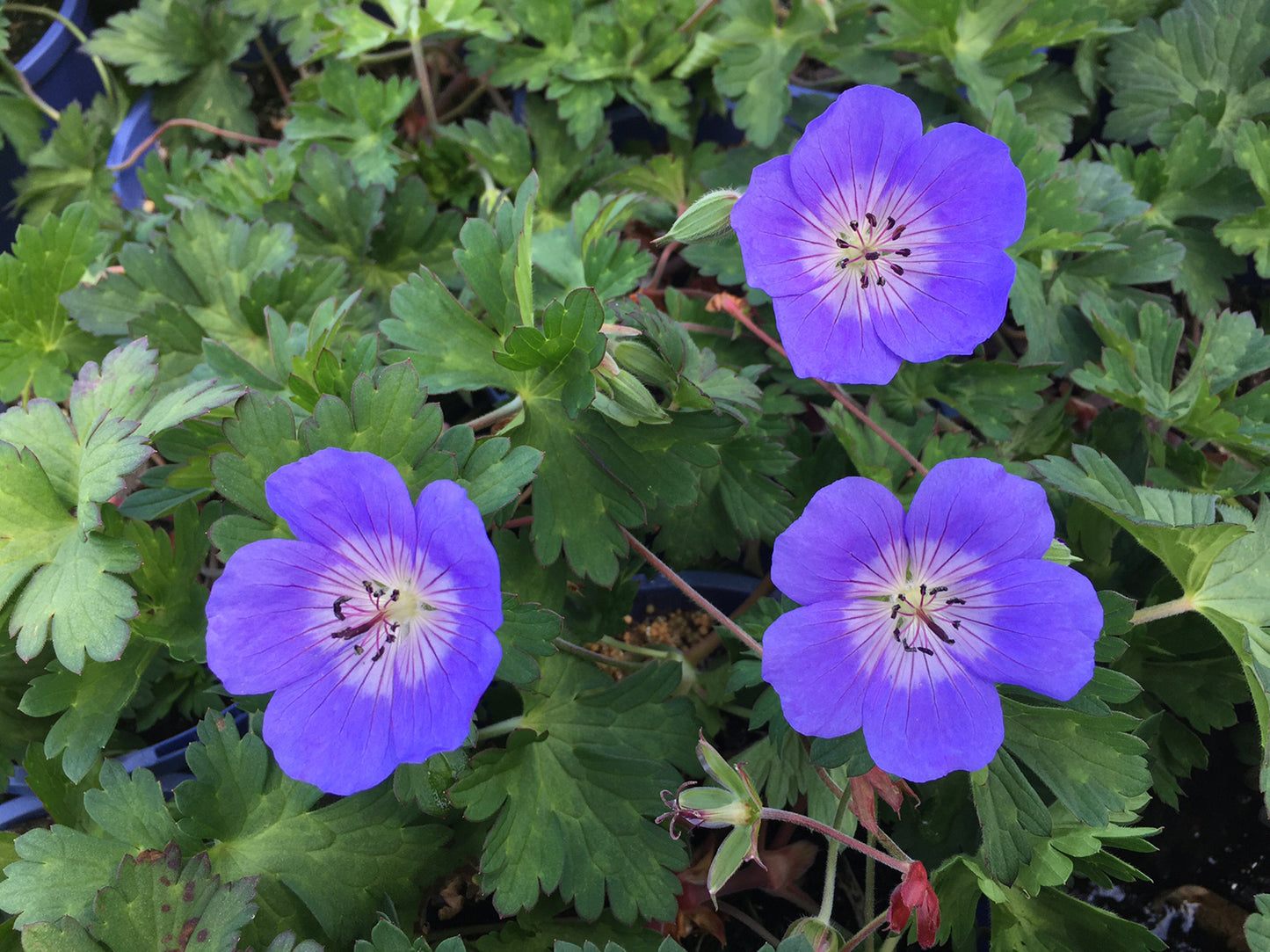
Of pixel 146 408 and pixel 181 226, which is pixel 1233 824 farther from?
pixel 181 226

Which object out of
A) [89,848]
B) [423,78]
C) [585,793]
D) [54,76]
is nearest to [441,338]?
[585,793]

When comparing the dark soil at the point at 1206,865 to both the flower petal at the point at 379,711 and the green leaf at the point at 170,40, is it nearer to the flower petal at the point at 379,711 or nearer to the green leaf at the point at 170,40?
the flower petal at the point at 379,711

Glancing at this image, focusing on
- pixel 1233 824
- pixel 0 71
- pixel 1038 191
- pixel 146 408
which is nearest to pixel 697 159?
pixel 1038 191

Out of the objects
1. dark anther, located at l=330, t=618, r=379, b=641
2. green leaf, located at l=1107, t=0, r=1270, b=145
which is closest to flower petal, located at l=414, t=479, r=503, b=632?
dark anther, located at l=330, t=618, r=379, b=641

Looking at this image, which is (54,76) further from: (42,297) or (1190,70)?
(1190,70)

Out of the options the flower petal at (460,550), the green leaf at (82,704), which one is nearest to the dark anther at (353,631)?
the flower petal at (460,550)

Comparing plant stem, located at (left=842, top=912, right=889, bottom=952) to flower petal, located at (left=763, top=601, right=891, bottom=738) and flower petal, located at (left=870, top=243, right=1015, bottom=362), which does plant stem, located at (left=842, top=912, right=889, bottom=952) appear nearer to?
flower petal, located at (left=763, top=601, right=891, bottom=738)
